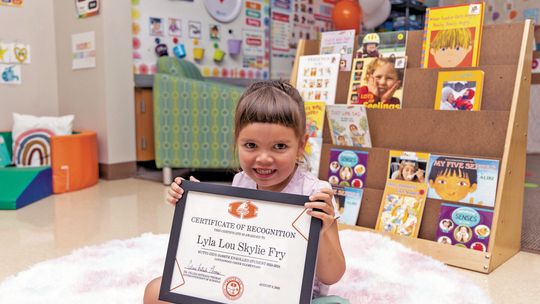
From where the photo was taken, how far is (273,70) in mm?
5066

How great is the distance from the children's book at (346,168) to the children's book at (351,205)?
0.03 m

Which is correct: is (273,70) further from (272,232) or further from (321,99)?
(272,232)

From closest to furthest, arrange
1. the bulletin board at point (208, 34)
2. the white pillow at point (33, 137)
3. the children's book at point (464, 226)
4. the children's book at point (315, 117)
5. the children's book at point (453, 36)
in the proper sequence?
the children's book at point (464, 226) → the children's book at point (453, 36) → the children's book at point (315, 117) → the white pillow at point (33, 137) → the bulletin board at point (208, 34)

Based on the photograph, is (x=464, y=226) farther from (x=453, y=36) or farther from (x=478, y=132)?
(x=453, y=36)

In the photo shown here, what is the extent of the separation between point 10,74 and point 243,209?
3.10 metres

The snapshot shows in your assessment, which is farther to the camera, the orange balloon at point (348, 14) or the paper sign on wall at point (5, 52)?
the orange balloon at point (348, 14)

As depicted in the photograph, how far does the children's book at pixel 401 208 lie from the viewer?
73.9 inches

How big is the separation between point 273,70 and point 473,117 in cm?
343

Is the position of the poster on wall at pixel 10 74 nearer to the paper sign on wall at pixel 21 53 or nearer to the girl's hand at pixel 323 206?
the paper sign on wall at pixel 21 53

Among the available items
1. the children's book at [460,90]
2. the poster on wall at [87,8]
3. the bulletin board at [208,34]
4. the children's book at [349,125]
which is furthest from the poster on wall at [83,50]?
the children's book at [460,90]

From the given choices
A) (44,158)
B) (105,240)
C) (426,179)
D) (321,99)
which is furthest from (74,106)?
(426,179)

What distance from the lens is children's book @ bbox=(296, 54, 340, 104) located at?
218cm
